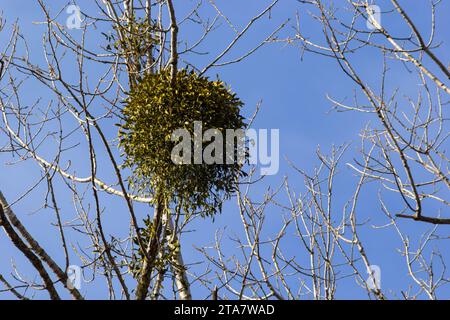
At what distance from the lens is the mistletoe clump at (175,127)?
4031 millimetres

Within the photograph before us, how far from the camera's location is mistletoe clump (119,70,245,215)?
403 centimetres

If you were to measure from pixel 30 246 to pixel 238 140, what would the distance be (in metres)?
1.49

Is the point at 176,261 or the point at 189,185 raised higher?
the point at 189,185

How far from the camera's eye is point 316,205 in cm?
495

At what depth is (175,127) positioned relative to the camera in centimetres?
403

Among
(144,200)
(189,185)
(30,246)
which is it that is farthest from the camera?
(144,200)

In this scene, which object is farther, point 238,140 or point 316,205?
point 316,205
